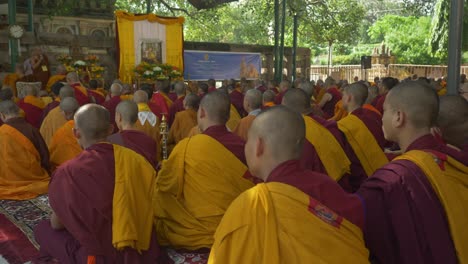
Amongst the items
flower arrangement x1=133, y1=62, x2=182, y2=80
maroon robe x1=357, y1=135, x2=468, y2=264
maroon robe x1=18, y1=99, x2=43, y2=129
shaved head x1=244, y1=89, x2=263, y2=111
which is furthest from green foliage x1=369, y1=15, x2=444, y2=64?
maroon robe x1=357, y1=135, x2=468, y2=264

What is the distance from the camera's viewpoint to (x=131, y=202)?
10.8ft

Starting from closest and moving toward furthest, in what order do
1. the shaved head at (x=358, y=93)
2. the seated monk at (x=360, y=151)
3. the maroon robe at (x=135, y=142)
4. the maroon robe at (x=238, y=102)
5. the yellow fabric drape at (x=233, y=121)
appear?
1. the maroon robe at (x=135, y=142)
2. the seated monk at (x=360, y=151)
3. the shaved head at (x=358, y=93)
4. the yellow fabric drape at (x=233, y=121)
5. the maroon robe at (x=238, y=102)

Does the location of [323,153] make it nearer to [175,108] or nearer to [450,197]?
[450,197]

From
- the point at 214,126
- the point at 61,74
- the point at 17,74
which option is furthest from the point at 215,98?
the point at 17,74

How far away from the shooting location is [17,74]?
11.6 meters

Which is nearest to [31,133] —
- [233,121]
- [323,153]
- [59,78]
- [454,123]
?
[233,121]

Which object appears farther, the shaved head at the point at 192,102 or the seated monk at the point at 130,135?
the shaved head at the point at 192,102

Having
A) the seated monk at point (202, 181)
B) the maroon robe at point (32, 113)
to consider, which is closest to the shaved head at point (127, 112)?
the seated monk at point (202, 181)

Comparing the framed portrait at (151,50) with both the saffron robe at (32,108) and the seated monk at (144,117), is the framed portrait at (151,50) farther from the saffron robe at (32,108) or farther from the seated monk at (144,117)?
the seated monk at (144,117)

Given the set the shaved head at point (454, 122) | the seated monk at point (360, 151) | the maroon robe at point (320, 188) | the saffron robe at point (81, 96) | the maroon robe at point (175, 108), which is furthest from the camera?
the maroon robe at point (175, 108)

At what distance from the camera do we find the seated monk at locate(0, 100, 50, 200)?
543cm

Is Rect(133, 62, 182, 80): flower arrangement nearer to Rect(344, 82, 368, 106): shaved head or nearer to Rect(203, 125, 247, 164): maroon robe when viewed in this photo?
Rect(344, 82, 368, 106): shaved head

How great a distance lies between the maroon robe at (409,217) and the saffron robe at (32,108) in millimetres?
6181

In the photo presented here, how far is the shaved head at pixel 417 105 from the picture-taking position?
9.02 ft
